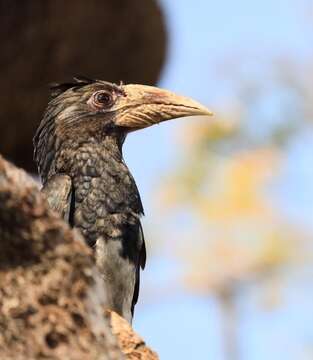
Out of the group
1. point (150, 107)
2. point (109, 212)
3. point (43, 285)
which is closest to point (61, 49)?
point (150, 107)

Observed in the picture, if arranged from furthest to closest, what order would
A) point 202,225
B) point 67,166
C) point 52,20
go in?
point 202,225 → point 52,20 → point 67,166

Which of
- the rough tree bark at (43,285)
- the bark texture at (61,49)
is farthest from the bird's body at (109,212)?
the bark texture at (61,49)

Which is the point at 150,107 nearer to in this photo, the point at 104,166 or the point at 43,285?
the point at 104,166

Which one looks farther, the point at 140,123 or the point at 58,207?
the point at 140,123

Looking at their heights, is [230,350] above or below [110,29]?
above

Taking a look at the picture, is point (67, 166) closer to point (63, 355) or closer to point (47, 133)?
point (47, 133)

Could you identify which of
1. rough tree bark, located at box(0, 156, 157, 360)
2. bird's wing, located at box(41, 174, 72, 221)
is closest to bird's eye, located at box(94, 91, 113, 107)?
bird's wing, located at box(41, 174, 72, 221)

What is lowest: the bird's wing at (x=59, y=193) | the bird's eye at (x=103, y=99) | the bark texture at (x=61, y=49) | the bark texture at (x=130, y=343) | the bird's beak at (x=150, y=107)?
the bark texture at (x=130, y=343)

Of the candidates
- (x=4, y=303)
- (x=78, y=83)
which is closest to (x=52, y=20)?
(x=78, y=83)

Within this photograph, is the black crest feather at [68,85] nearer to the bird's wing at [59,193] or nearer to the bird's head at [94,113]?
the bird's head at [94,113]
